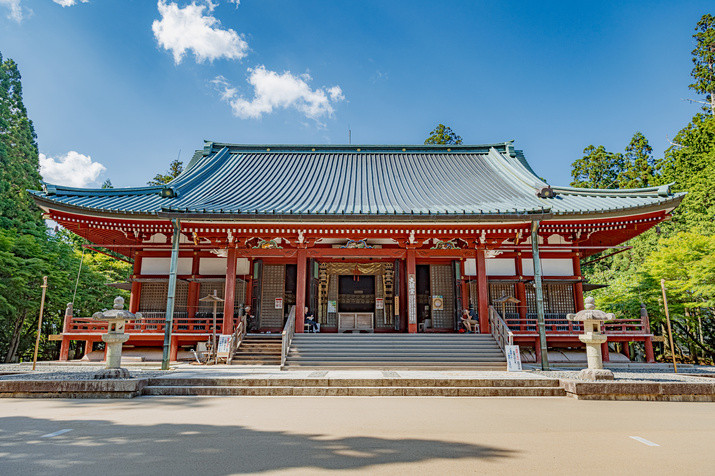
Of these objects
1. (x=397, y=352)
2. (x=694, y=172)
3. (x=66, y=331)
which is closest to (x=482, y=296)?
(x=397, y=352)

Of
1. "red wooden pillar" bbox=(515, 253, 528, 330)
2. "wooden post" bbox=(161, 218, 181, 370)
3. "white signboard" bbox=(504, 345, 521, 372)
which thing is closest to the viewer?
"white signboard" bbox=(504, 345, 521, 372)

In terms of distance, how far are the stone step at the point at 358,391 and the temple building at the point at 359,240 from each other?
10.8 ft

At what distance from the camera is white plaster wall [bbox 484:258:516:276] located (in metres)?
14.7

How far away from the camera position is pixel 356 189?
624 inches

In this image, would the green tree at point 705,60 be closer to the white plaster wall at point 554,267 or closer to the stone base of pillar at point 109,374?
the white plaster wall at point 554,267

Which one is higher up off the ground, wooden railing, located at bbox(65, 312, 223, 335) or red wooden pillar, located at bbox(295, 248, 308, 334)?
red wooden pillar, located at bbox(295, 248, 308, 334)

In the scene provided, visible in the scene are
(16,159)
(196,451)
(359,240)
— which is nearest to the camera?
→ (196,451)

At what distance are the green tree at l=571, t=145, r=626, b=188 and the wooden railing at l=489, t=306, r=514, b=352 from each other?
23.7 meters

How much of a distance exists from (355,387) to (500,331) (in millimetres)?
5605

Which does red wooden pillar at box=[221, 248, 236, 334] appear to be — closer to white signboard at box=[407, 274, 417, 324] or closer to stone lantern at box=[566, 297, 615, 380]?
white signboard at box=[407, 274, 417, 324]

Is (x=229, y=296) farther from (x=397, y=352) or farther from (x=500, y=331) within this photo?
(x=500, y=331)

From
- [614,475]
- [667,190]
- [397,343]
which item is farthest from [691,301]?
[614,475]

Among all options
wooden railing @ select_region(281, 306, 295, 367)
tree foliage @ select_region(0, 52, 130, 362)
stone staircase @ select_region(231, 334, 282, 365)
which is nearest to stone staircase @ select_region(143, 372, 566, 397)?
wooden railing @ select_region(281, 306, 295, 367)

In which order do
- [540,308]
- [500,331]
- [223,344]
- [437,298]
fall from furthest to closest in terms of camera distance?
[437,298] < [223,344] < [500,331] < [540,308]
